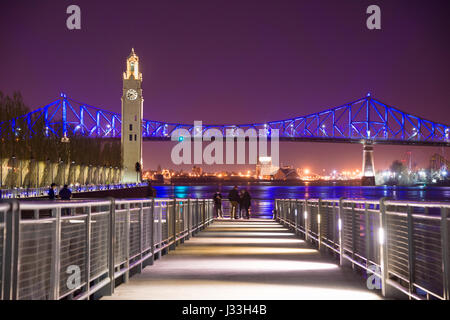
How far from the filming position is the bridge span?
19.8 feet

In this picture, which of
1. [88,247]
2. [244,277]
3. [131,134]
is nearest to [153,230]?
[244,277]

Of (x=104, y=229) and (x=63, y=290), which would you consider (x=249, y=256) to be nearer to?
(x=104, y=229)

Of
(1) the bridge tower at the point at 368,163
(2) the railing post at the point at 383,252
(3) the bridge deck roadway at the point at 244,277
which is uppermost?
(1) the bridge tower at the point at 368,163

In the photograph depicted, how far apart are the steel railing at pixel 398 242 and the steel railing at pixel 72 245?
336cm

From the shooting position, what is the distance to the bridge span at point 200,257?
6.03m

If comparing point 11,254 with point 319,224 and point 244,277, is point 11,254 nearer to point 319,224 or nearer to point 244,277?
point 244,277

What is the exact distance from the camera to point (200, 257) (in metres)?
13.8

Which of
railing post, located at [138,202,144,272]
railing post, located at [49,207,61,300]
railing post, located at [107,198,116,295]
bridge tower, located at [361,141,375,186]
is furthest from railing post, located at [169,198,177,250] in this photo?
bridge tower, located at [361,141,375,186]

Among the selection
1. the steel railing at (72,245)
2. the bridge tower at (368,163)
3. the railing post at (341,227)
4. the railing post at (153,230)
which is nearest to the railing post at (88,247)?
the steel railing at (72,245)

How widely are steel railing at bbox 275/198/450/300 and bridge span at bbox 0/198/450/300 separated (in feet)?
0.05

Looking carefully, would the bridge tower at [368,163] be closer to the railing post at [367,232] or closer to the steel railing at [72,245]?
the steel railing at [72,245]

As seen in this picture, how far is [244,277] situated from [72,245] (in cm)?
380
